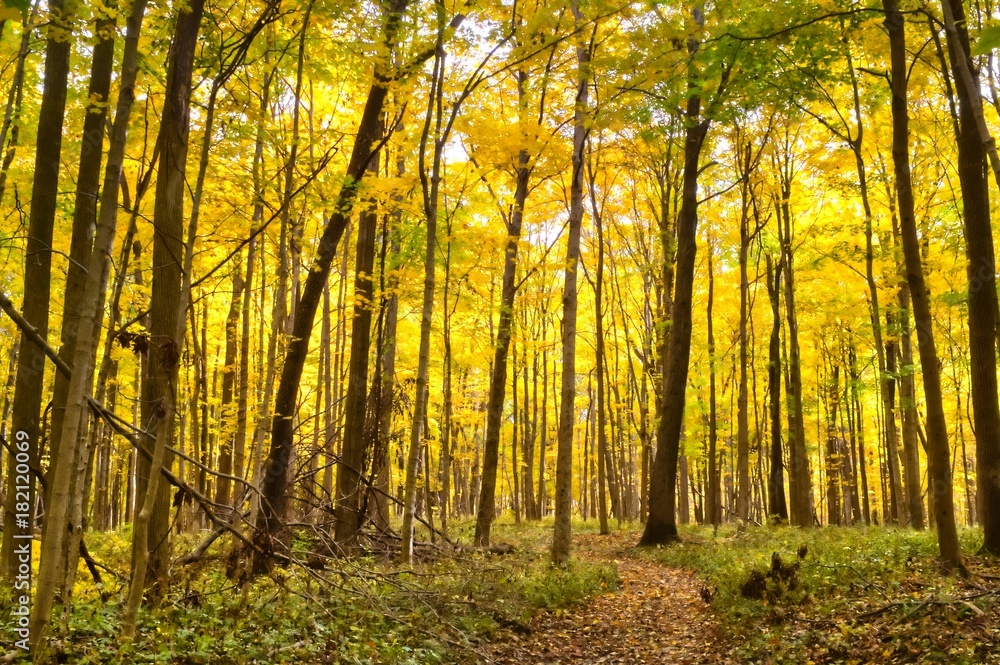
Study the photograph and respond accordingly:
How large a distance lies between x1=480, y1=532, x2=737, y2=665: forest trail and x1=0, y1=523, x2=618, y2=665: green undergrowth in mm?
275

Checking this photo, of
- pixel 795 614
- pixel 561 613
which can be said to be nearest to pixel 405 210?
pixel 561 613

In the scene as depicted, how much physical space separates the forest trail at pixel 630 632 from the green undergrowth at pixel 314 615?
28 centimetres

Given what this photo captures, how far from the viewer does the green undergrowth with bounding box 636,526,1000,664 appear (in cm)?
509

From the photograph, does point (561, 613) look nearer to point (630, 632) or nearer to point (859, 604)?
point (630, 632)

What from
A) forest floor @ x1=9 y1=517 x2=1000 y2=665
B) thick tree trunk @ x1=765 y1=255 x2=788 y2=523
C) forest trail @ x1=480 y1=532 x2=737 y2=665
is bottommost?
forest trail @ x1=480 y1=532 x2=737 y2=665

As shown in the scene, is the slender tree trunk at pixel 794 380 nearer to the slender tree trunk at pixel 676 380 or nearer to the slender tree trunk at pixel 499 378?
the slender tree trunk at pixel 676 380

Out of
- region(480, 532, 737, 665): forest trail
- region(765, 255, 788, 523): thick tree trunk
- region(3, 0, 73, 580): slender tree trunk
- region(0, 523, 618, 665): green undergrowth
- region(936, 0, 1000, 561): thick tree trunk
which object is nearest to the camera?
region(0, 523, 618, 665): green undergrowth

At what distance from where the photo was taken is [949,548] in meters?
6.90

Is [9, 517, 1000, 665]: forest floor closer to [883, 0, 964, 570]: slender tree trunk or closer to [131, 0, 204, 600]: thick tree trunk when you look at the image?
[883, 0, 964, 570]: slender tree trunk

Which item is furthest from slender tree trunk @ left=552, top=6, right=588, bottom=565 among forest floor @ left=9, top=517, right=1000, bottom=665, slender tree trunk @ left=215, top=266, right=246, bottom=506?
slender tree trunk @ left=215, top=266, right=246, bottom=506

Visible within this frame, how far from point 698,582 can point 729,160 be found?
1136cm

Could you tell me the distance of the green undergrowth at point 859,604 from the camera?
5.09 meters

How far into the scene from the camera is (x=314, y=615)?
6.20 m

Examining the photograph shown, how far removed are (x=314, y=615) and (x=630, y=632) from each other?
3684mm
